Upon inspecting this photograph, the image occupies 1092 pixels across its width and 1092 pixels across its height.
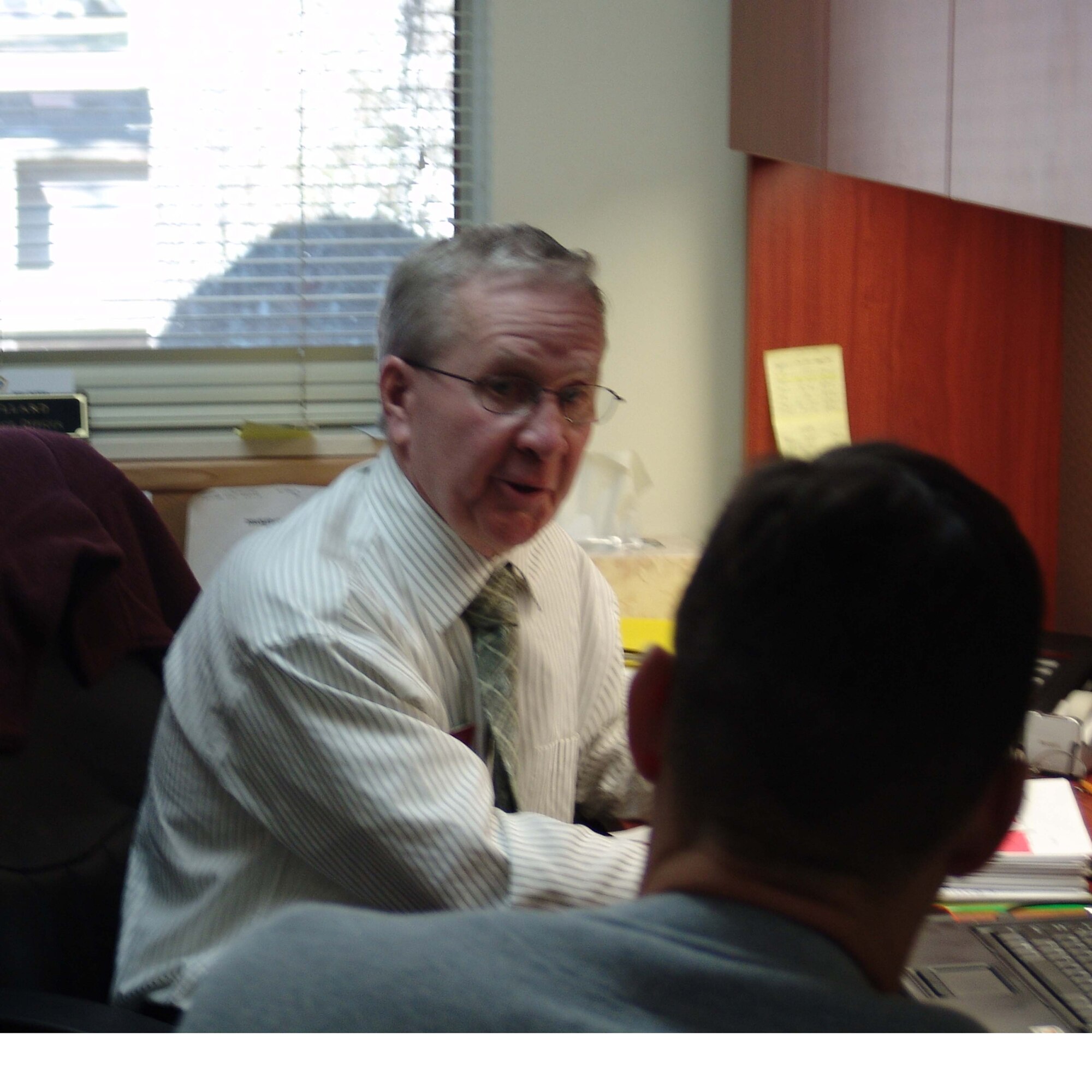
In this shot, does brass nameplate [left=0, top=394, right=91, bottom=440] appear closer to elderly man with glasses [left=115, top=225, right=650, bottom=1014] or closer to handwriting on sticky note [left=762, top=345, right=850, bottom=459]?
elderly man with glasses [left=115, top=225, right=650, bottom=1014]

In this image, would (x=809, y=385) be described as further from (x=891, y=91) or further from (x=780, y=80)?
(x=891, y=91)

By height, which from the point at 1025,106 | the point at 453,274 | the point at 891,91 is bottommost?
the point at 453,274

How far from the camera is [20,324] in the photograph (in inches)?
90.8

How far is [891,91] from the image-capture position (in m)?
1.50

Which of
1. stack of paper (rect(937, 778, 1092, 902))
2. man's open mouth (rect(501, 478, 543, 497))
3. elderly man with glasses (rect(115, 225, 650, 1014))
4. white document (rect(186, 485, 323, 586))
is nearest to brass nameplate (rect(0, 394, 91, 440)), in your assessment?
white document (rect(186, 485, 323, 586))

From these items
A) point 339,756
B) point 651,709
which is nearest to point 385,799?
point 339,756

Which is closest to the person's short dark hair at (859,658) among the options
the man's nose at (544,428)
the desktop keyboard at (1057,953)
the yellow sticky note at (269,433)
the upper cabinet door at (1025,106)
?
the desktop keyboard at (1057,953)

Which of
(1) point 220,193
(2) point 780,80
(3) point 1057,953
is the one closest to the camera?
(3) point 1057,953

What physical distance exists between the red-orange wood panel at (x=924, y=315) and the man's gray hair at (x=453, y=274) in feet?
3.11

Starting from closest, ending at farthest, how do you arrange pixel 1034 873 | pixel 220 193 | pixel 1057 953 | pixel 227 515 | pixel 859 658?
pixel 859 658 → pixel 1057 953 → pixel 1034 873 → pixel 227 515 → pixel 220 193

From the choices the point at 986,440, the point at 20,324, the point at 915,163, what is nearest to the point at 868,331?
the point at 986,440

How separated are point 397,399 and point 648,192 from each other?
1.11 meters

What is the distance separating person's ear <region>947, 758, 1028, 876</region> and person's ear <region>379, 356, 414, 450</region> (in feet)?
2.84
